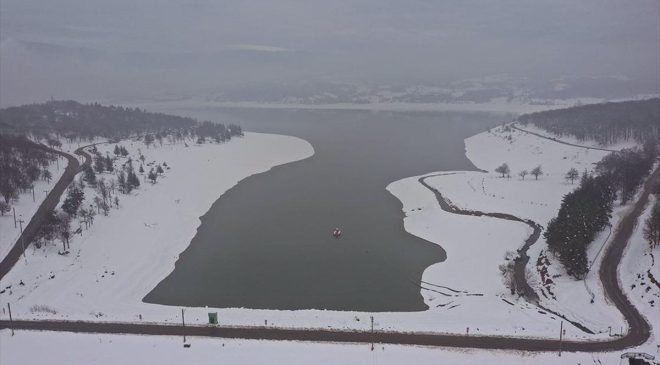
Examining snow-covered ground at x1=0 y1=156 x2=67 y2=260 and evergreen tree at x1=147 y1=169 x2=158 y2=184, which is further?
evergreen tree at x1=147 y1=169 x2=158 y2=184

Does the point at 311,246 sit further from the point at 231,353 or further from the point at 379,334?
the point at 231,353

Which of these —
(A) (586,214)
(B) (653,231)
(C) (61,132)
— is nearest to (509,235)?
(A) (586,214)

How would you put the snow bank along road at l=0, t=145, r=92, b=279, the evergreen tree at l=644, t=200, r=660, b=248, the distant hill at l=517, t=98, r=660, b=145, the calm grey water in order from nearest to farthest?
the evergreen tree at l=644, t=200, r=660, b=248
the calm grey water
the snow bank along road at l=0, t=145, r=92, b=279
the distant hill at l=517, t=98, r=660, b=145

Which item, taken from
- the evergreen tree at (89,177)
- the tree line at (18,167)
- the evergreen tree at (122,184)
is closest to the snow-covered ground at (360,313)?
the evergreen tree at (122,184)

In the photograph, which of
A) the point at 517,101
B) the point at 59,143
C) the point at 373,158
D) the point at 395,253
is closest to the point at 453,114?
the point at 517,101

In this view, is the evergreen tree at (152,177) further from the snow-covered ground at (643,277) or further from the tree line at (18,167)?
the snow-covered ground at (643,277)

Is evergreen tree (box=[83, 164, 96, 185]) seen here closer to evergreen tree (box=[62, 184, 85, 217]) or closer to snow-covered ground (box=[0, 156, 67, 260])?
snow-covered ground (box=[0, 156, 67, 260])

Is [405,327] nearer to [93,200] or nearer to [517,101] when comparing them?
[93,200]

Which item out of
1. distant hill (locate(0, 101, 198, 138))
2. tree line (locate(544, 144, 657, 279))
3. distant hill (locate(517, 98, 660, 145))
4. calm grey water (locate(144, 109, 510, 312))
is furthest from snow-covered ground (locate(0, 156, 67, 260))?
distant hill (locate(517, 98, 660, 145))
